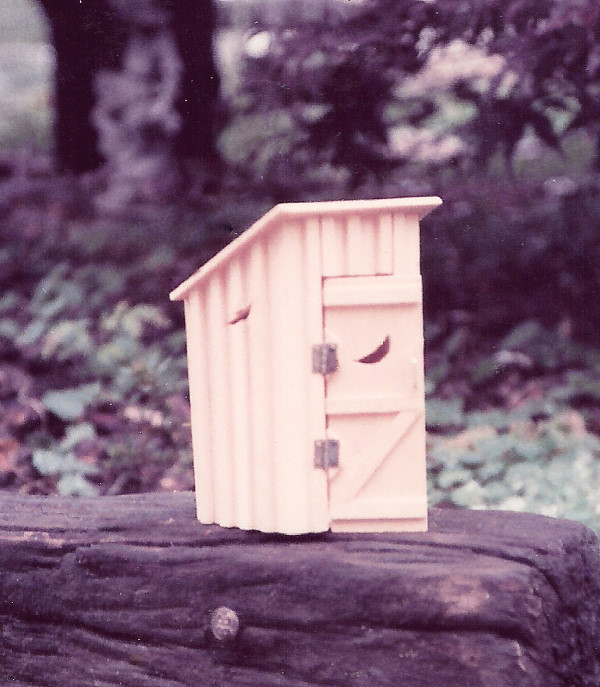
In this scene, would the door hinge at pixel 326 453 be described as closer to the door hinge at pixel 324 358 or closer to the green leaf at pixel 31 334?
the door hinge at pixel 324 358

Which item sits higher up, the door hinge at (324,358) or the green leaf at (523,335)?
the door hinge at (324,358)

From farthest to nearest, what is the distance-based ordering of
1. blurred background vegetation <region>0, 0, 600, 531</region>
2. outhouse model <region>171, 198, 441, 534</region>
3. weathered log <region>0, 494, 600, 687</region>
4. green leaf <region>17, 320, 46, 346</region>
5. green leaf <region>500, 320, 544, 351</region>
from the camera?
green leaf <region>17, 320, 46, 346</region> < green leaf <region>500, 320, 544, 351</region> < blurred background vegetation <region>0, 0, 600, 531</region> < outhouse model <region>171, 198, 441, 534</region> < weathered log <region>0, 494, 600, 687</region>

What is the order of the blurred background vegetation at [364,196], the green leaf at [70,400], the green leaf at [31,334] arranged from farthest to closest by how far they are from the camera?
the green leaf at [31,334] < the green leaf at [70,400] < the blurred background vegetation at [364,196]

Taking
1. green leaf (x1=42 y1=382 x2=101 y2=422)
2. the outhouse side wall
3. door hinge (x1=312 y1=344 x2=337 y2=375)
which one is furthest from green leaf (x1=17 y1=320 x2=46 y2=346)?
door hinge (x1=312 y1=344 x2=337 y2=375)

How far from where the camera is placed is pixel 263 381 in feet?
6.39

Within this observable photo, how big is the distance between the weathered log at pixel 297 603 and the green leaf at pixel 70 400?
5.84ft

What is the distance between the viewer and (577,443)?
366cm

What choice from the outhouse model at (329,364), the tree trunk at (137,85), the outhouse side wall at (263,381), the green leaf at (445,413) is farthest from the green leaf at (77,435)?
the outhouse model at (329,364)

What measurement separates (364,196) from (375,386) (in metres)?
2.58

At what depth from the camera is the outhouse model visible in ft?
6.18

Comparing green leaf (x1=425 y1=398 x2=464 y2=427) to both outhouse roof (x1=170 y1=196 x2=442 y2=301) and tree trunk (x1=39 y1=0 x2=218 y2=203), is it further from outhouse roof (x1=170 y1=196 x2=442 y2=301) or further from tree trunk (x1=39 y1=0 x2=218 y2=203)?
outhouse roof (x1=170 y1=196 x2=442 y2=301)

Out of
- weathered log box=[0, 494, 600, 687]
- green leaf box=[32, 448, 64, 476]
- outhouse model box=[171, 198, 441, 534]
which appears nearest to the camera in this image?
weathered log box=[0, 494, 600, 687]

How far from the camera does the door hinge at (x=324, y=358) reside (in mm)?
1895

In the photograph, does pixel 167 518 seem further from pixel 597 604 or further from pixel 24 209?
pixel 24 209
